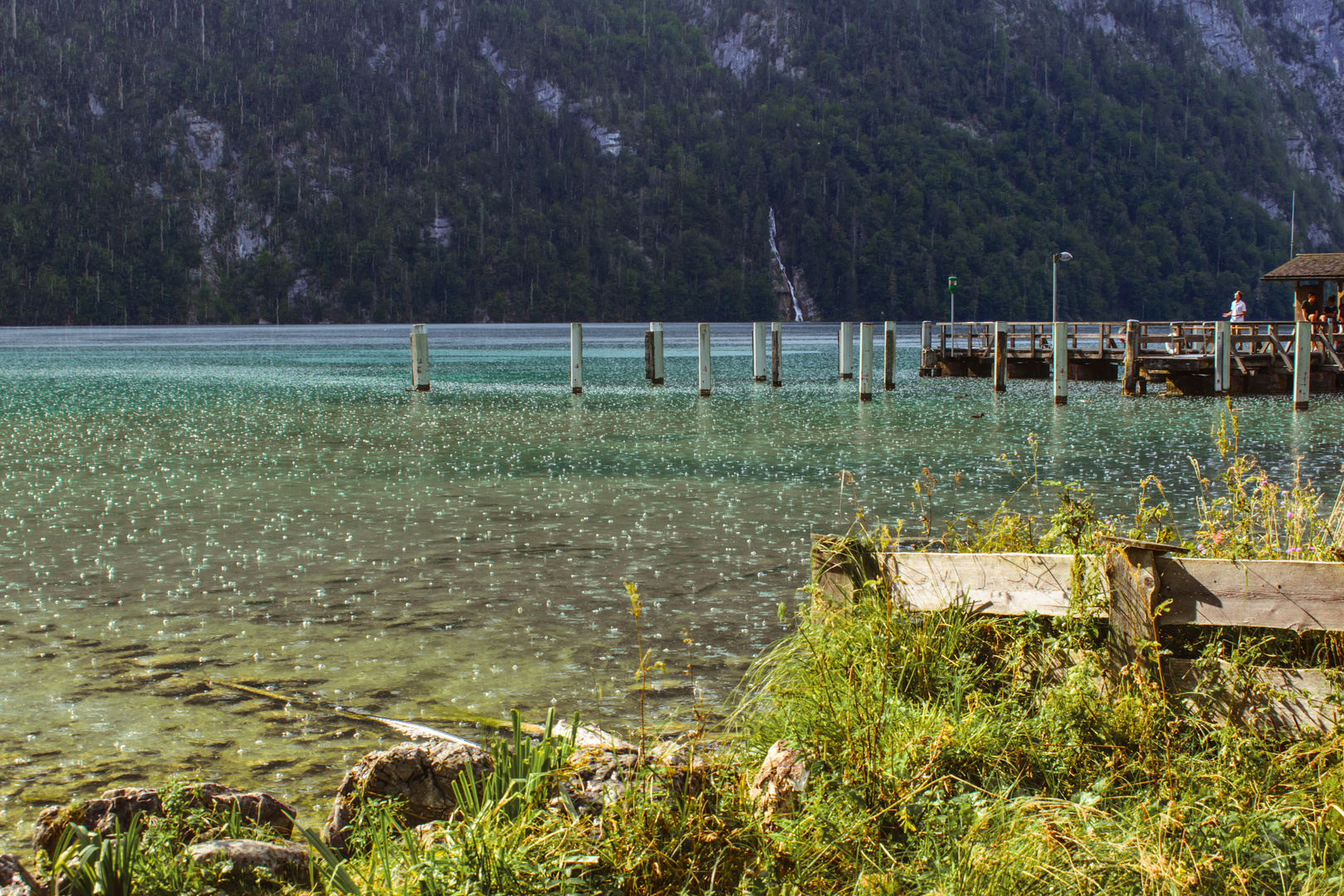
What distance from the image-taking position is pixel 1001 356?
37.4 metres

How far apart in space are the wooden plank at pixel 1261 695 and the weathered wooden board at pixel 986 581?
0.64 metres

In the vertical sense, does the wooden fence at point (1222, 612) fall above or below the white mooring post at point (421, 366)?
below

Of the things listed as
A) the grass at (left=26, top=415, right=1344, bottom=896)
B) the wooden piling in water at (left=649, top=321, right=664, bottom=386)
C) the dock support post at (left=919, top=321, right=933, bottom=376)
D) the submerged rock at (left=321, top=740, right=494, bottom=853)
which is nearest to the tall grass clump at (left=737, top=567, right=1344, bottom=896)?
the grass at (left=26, top=415, right=1344, bottom=896)

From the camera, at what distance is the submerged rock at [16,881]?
165 inches

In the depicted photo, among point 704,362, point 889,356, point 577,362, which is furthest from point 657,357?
point 889,356

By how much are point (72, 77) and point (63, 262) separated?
42.9 meters

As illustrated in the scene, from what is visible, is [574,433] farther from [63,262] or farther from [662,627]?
[63,262]

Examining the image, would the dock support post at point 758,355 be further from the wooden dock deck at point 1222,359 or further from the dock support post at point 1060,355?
the dock support post at point 1060,355

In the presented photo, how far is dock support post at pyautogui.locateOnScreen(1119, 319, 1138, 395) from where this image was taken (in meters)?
34.7

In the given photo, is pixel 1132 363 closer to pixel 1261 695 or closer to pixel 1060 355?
pixel 1060 355

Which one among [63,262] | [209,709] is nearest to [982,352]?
[209,709]

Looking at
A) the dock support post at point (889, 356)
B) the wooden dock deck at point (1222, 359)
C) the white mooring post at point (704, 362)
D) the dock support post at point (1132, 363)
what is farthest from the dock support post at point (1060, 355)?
the white mooring post at point (704, 362)

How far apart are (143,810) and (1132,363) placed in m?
34.1

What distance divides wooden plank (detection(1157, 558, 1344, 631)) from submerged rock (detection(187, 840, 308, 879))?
3850mm
